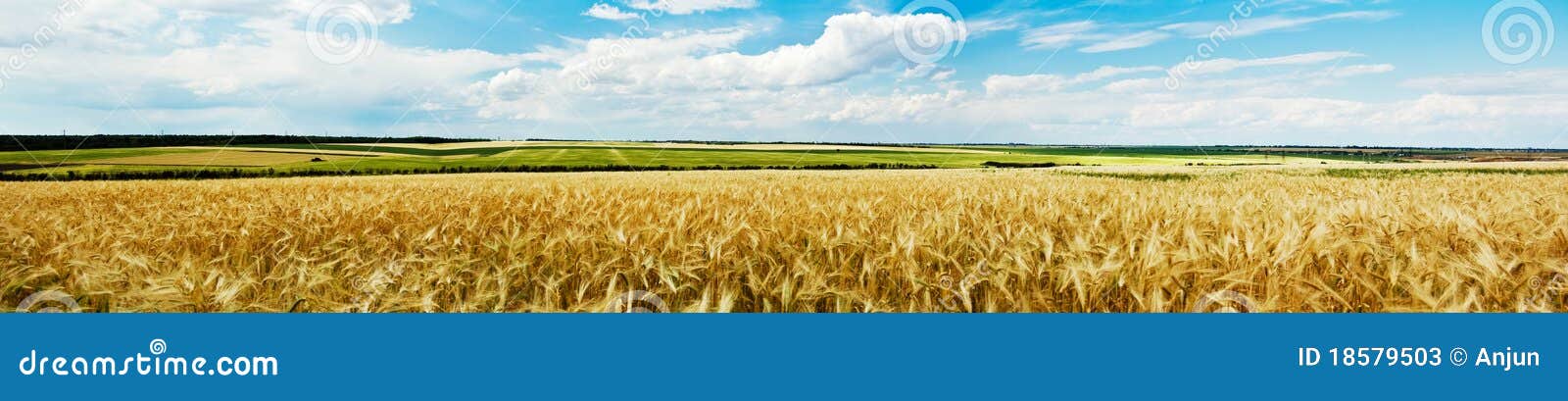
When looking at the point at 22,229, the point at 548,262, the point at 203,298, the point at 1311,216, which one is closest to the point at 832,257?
the point at 548,262

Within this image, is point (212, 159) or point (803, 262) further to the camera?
point (212, 159)

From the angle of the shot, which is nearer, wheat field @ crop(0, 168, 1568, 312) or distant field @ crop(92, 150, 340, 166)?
wheat field @ crop(0, 168, 1568, 312)

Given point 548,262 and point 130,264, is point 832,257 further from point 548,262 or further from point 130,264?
point 130,264

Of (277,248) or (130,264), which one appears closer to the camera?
(130,264)

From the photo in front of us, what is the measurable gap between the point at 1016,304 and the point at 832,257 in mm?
888

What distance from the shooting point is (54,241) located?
3.87m

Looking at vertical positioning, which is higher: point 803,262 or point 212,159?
point 212,159

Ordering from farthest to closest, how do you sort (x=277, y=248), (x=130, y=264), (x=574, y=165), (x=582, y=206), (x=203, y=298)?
(x=574, y=165)
(x=582, y=206)
(x=277, y=248)
(x=130, y=264)
(x=203, y=298)

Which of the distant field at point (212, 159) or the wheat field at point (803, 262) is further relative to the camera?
the distant field at point (212, 159)

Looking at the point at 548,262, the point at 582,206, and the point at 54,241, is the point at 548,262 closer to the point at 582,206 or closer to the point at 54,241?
the point at 582,206


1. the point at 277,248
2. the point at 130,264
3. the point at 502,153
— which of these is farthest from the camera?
the point at 502,153

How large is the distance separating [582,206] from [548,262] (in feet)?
6.46

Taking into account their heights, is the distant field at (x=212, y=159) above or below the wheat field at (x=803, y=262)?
above

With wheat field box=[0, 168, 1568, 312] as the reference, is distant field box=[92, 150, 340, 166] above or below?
above
